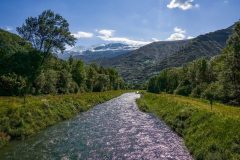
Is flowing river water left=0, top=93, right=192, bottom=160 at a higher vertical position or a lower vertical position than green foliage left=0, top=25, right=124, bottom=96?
lower

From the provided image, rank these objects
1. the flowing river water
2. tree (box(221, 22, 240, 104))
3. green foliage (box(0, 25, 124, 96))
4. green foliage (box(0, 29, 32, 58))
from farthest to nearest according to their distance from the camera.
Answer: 1. green foliage (box(0, 29, 32, 58))
2. green foliage (box(0, 25, 124, 96))
3. tree (box(221, 22, 240, 104))
4. the flowing river water

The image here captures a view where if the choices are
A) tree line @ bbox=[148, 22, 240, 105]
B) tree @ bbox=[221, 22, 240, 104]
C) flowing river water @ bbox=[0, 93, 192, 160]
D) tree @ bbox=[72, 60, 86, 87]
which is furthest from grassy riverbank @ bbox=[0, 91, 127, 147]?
tree @ bbox=[72, 60, 86, 87]

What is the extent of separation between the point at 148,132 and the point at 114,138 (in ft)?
18.8

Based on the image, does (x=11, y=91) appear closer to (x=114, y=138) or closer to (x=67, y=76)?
(x=67, y=76)

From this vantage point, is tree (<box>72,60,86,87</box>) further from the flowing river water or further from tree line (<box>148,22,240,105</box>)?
the flowing river water

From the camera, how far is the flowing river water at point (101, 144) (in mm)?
28234

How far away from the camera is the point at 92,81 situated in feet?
472

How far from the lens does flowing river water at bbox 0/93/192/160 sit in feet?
92.6

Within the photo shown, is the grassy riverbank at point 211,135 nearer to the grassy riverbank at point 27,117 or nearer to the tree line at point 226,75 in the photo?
the tree line at point 226,75

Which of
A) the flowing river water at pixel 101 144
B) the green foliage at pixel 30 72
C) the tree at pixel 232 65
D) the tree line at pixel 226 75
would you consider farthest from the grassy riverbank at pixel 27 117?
the tree at pixel 232 65

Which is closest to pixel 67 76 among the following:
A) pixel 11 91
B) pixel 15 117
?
pixel 11 91

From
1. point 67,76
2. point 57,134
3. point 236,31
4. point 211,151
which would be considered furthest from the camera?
point 67,76

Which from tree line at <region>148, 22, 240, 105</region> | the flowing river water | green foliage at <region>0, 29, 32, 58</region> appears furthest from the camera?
green foliage at <region>0, 29, 32, 58</region>

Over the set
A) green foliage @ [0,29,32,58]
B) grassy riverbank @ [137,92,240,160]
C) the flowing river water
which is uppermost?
green foliage @ [0,29,32,58]
